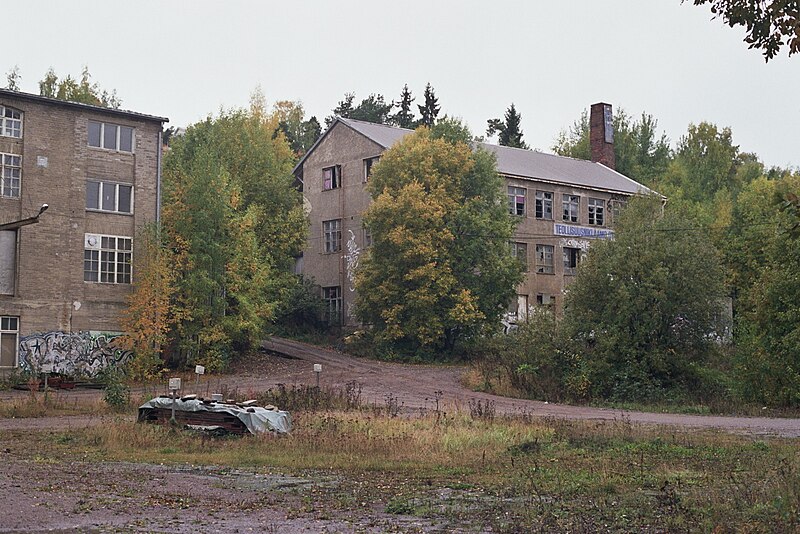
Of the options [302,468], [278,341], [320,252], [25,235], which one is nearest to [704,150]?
[320,252]

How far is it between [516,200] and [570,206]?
14.1ft

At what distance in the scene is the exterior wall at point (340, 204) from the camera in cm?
5762

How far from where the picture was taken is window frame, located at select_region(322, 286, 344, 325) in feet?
193

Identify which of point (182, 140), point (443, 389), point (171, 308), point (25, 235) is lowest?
point (443, 389)

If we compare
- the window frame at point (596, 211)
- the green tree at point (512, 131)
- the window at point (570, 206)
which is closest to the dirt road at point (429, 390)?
the window at point (570, 206)

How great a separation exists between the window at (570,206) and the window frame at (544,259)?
2.15m

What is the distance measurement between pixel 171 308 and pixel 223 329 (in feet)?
8.06

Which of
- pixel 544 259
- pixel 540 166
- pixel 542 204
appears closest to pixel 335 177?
pixel 542 204

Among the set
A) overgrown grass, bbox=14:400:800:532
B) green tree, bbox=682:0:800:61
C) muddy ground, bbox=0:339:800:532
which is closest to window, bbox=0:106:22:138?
muddy ground, bbox=0:339:800:532

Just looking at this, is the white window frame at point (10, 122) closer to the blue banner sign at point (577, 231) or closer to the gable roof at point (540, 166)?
the gable roof at point (540, 166)

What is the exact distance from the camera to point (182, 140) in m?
56.7

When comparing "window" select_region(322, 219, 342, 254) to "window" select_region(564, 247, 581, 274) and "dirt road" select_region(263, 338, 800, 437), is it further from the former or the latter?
"window" select_region(564, 247, 581, 274)

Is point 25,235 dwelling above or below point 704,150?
below

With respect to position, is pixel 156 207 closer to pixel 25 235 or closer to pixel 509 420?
pixel 25 235
